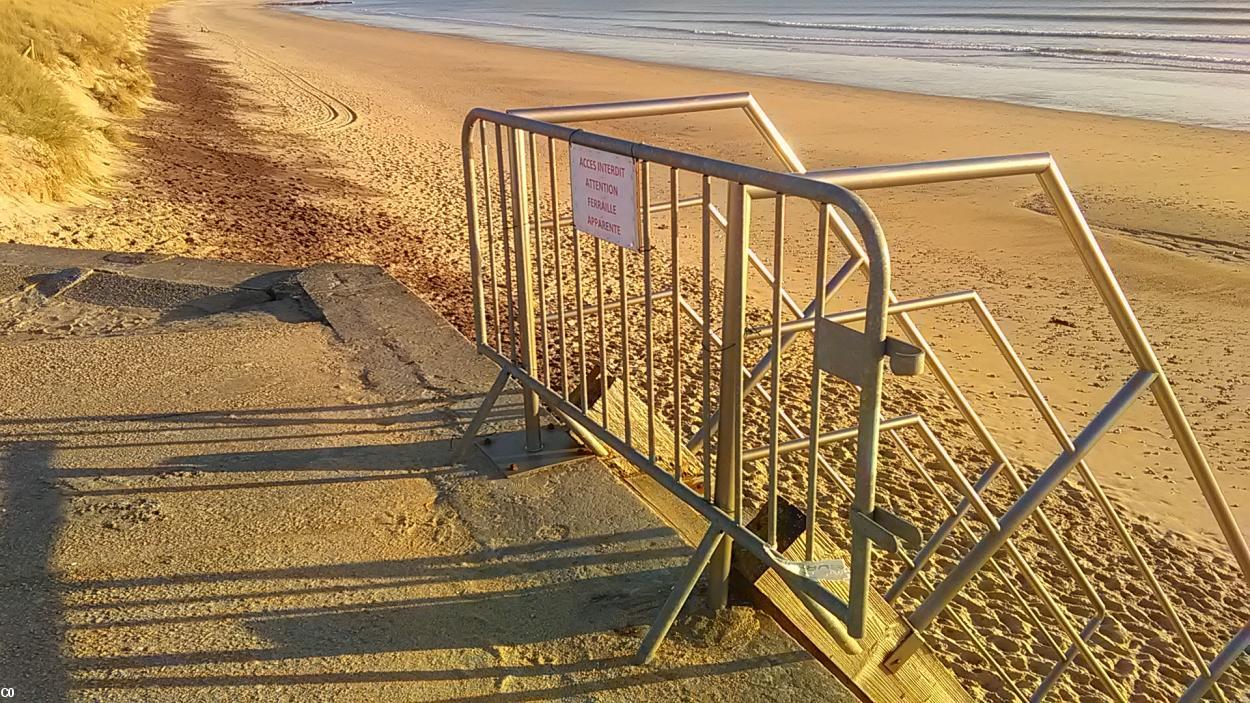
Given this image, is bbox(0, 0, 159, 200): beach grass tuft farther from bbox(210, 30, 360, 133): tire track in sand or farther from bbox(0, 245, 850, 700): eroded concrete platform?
bbox(0, 245, 850, 700): eroded concrete platform

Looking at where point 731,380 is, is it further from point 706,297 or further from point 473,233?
point 473,233

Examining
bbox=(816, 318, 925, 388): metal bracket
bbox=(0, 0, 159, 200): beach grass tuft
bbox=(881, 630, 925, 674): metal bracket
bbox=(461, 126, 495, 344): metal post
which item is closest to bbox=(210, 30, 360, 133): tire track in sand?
bbox=(0, 0, 159, 200): beach grass tuft

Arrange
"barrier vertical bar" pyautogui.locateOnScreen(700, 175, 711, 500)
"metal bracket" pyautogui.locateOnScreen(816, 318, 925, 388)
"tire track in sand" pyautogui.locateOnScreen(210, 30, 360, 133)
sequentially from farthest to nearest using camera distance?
"tire track in sand" pyautogui.locateOnScreen(210, 30, 360, 133) → "barrier vertical bar" pyautogui.locateOnScreen(700, 175, 711, 500) → "metal bracket" pyautogui.locateOnScreen(816, 318, 925, 388)

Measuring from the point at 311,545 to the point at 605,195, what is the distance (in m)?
1.57

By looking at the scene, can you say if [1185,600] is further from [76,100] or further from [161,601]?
[76,100]

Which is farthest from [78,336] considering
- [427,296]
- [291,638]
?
[291,638]

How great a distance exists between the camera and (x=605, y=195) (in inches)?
118

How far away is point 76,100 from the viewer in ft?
44.4

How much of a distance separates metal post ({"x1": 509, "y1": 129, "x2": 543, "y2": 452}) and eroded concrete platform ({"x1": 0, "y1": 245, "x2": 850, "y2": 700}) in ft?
0.72

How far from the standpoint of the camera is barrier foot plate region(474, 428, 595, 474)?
389 centimetres

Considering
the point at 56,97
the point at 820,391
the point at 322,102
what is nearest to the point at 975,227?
the point at 820,391

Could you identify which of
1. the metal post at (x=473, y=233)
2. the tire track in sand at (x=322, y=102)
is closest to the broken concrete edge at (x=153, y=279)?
the metal post at (x=473, y=233)

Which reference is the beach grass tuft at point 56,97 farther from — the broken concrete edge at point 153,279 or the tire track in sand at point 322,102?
the tire track in sand at point 322,102

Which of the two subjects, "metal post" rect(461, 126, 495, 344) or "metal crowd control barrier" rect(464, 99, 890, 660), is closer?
"metal crowd control barrier" rect(464, 99, 890, 660)
